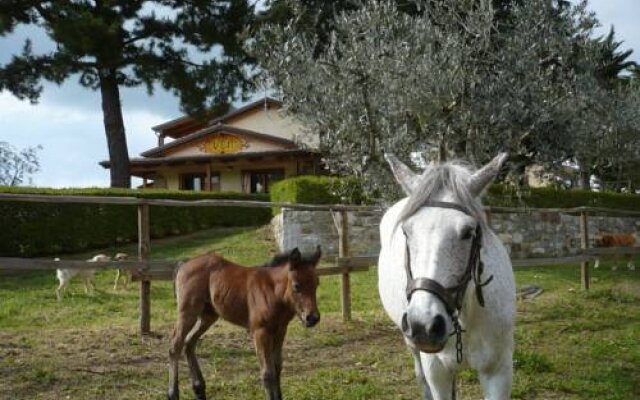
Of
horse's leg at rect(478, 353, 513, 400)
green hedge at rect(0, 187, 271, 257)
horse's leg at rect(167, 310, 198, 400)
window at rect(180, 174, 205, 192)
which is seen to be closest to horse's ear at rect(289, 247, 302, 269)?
horse's leg at rect(167, 310, 198, 400)

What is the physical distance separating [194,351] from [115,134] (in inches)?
673

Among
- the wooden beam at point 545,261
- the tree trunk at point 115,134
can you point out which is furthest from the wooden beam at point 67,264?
the tree trunk at point 115,134

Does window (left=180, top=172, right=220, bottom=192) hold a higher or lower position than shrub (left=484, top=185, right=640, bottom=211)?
higher

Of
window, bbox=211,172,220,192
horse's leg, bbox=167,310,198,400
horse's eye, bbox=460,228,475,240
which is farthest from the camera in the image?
window, bbox=211,172,220,192

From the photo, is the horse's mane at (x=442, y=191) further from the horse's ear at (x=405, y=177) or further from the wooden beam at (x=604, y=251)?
the wooden beam at (x=604, y=251)

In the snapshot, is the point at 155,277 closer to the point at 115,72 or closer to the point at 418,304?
the point at 418,304

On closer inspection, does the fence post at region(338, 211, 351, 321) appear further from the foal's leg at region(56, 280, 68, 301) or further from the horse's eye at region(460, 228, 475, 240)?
the horse's eye at region(460, 228, 475, 240)

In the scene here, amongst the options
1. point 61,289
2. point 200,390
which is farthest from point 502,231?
point 200,390

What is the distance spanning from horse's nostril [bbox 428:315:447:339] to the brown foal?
2.38 metres

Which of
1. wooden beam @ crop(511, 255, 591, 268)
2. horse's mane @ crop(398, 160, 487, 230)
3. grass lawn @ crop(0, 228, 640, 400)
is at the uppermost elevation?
horse's mane @ crop(398, 160, 487, 230)

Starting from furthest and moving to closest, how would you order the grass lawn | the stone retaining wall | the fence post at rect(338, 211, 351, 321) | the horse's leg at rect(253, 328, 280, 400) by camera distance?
Answer: the stone retaining wall, the fence post at rect(338, 211, 351, 321), the grass lawn, the horse's leg at rect(253, 328, 280, 400)

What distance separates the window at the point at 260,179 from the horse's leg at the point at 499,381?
2504 cm

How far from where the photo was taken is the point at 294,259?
16.3 feet

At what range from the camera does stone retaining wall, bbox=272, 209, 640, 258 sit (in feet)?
47.0
